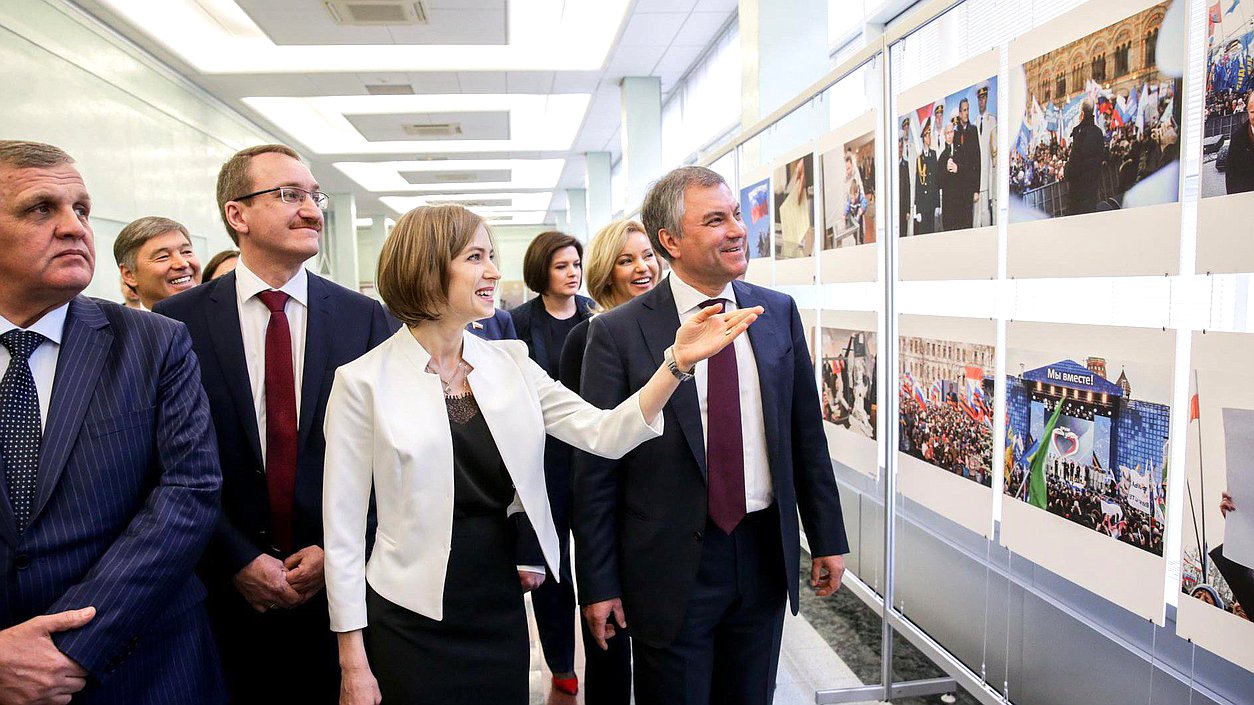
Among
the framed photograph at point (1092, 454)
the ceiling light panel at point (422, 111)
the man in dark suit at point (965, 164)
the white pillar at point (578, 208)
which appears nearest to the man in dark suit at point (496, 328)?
the man in dark suit at point (965, 164)

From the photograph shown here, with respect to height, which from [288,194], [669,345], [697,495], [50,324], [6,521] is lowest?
[697,495]

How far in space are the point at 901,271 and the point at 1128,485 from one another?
103cm

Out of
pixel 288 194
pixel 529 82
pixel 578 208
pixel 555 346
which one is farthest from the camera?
pixel 578 208

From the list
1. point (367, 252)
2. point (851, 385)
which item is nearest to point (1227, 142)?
point (851, 385)

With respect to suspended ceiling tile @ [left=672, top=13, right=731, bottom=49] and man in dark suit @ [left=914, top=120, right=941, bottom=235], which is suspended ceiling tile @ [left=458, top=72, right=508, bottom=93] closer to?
suspended ceiling tile @ [left=672, top=13, right=731, bottom=49]

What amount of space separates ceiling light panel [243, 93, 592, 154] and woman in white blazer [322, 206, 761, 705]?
357 inches

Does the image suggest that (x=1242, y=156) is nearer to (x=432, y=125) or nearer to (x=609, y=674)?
(x=609, y=674)

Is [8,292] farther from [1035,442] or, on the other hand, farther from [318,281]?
[1035,442]

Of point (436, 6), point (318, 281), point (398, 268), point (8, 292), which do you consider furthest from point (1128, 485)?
point (436, 6)

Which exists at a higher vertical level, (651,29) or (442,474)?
(651,29)

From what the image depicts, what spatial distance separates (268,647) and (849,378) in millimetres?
2180

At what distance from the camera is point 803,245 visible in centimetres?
324

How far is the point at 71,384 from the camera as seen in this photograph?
1472mm

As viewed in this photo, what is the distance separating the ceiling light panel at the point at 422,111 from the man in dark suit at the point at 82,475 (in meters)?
9.01
